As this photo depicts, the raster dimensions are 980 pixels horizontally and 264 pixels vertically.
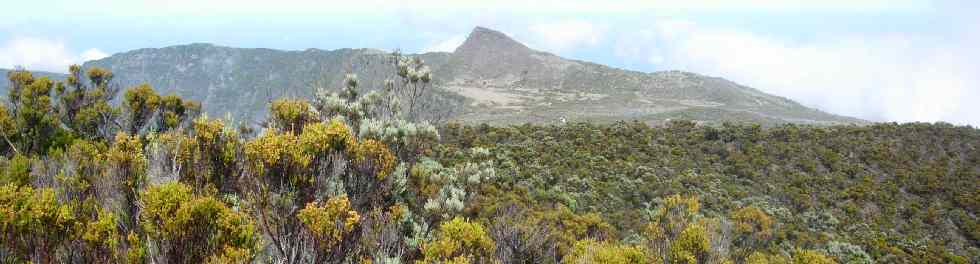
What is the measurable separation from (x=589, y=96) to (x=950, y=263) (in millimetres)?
85370

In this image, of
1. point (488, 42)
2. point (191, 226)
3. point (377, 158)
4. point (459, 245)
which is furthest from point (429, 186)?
point (488, 42)

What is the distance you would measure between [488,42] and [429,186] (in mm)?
167586

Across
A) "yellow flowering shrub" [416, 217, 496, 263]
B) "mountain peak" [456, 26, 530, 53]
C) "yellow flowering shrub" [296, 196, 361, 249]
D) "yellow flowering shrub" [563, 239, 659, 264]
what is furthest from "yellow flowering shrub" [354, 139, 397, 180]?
"mountain peak" [456, 26, 530, 53]

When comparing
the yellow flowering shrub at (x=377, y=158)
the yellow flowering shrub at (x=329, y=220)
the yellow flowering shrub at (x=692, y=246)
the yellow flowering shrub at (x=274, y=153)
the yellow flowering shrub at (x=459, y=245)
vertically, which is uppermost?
the yellow flowering shrub at (x=274, y=153)

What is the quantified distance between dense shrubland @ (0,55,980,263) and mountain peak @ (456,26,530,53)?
130572mm

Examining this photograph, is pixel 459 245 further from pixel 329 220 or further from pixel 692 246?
pixel 692 246

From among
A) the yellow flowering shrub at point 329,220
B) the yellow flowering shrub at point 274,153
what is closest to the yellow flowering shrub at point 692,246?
the yellow flowering shrub at point 329,220

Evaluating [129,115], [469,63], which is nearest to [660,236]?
[129,115]

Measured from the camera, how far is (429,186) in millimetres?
15344

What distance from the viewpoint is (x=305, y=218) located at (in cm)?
719

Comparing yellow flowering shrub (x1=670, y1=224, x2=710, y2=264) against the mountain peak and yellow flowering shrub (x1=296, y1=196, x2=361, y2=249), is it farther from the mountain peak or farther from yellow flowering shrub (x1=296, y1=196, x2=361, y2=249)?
the mountain peak

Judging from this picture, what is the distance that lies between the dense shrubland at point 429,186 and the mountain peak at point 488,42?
131 meters

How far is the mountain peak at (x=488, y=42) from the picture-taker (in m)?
175

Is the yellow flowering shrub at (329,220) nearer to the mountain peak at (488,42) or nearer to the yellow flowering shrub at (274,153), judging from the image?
the yellow flowering shrub at (274,153)
